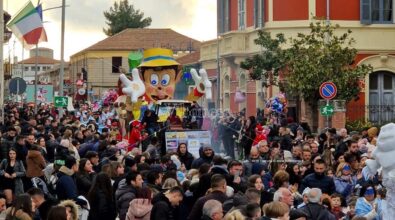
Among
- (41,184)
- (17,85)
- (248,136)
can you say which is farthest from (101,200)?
(17,85)

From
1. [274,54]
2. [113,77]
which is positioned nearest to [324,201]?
[274,54]

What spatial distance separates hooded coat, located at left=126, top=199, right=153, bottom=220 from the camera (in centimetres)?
1619

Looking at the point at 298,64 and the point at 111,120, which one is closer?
the point at 298,64

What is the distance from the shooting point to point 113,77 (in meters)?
126

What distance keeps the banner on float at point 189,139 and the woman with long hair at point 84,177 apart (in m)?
11.7

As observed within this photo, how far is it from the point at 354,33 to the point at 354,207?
1336 inches

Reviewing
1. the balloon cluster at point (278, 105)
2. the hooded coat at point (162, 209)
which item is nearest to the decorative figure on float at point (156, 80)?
the balloon cluster at point (278, 105)

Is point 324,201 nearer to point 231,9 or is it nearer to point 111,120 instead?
point 111,120

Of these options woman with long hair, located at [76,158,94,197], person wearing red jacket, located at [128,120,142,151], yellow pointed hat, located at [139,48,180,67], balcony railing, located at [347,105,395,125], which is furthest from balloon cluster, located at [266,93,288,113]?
woman with long hair, located at [76,158,94,197]

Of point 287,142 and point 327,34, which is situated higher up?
point 327,34

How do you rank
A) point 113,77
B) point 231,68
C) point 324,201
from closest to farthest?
point 324,201 → point 231,68 → point 113,77

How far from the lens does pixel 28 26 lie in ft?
163

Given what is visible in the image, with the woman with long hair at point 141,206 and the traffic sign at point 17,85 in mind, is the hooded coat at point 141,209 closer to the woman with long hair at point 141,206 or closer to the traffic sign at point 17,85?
the woman with long hair at point 141,206

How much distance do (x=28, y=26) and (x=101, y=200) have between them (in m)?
32.8
